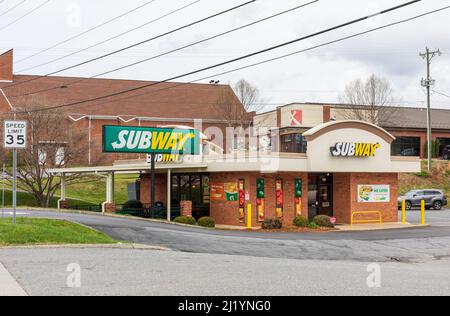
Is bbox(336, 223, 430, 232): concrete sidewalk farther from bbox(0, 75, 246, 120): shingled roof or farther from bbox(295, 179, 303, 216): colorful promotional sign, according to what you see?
bbox(0, 75, 246, 120): shingled roof

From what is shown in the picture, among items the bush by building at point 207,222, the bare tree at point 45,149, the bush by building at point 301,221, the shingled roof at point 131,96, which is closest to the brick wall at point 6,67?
the shingled roof at point 131,96

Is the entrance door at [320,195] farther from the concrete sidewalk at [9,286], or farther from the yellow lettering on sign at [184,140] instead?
the concrete sidewalk at [9,286]

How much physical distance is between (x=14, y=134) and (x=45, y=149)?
2602cm

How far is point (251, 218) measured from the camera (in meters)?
29.3

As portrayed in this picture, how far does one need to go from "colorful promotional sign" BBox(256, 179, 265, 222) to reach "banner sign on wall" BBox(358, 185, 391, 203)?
5.76 meters

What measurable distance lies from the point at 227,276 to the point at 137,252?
432 centimetres

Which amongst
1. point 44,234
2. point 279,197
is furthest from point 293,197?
point 44,234

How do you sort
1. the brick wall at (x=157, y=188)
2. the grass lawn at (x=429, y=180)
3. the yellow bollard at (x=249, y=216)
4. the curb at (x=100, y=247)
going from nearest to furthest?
1. the curb at (x=100, y=247)
2. the yellow bollard at (x=249, y=216)
3. the brick wall at (x=157, y=188)
4. the grass lawn at (x=429, y=180)

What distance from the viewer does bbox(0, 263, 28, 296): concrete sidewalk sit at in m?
9.37

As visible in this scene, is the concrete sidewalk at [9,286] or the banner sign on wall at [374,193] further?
the banner sign on wall at [374,193]

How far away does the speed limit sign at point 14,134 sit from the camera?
16.9 m

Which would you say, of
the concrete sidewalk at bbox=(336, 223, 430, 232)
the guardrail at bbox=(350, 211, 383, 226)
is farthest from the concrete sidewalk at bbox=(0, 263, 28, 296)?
the guardrail at bbox=(350, 211, 383, 226)

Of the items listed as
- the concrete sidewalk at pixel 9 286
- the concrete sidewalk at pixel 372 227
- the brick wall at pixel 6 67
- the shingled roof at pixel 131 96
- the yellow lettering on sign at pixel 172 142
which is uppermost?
the brick wall at pixel 6 67

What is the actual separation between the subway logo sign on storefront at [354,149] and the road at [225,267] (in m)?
8.67
